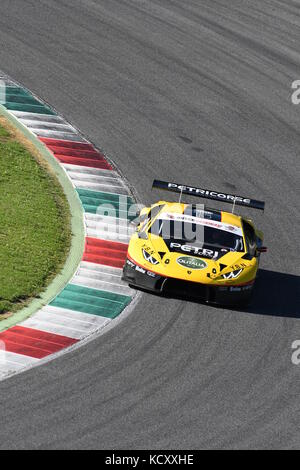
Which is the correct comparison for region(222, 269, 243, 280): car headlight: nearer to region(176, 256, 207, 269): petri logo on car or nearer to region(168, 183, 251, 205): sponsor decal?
region(176, 256, 207, 269): petri logo on car

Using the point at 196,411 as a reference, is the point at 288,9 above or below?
above

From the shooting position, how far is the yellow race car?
18094 millimetres

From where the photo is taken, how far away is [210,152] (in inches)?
1018

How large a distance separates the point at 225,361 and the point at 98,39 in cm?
1666

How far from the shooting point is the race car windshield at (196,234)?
19062mm

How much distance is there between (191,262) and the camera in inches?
720

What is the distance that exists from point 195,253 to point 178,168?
654 centimetres

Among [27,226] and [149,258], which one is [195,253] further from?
[27,226]

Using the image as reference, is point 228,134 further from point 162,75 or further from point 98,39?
point 98,39

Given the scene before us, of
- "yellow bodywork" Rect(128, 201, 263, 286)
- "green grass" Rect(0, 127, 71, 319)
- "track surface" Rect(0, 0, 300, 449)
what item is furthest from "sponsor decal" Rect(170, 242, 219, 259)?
"green grass" Rect(0, 127, 71, 319)

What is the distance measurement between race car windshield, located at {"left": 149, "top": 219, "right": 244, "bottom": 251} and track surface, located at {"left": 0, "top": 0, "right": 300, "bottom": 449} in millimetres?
1089

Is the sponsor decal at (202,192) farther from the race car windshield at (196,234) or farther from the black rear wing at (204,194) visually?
the race car windshield at (196,234)
